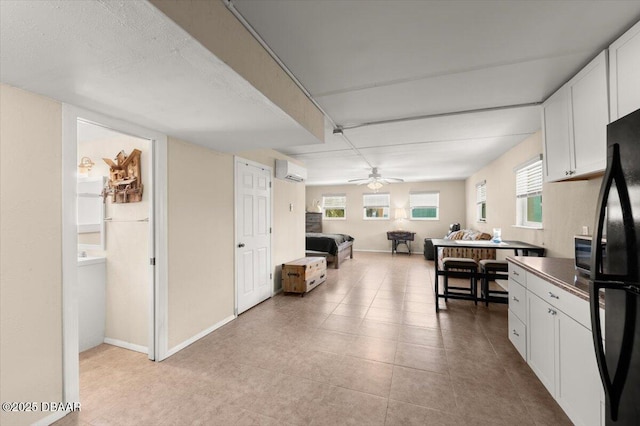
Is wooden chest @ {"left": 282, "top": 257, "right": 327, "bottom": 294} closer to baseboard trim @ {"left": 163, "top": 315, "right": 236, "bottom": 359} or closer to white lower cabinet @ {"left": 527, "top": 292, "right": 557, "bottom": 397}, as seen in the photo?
baseboard trim @ {"left": 163, "top": 315, "right": 236, "bottom": 359}

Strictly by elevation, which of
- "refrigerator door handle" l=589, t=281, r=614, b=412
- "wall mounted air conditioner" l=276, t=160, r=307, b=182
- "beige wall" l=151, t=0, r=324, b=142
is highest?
"beige wall" l=151, t=0, r=324, b=142

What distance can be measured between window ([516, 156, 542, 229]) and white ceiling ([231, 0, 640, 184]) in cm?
81

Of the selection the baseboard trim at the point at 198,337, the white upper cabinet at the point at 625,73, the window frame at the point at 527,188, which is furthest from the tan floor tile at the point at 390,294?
the white upper cabinet at the point at 625,73

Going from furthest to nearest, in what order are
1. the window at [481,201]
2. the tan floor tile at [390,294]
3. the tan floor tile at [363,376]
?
the window at [481,201], the tan floor tile at [390,294], the tan floor tile at [363,376]

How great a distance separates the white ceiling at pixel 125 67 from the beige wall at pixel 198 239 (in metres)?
0.61

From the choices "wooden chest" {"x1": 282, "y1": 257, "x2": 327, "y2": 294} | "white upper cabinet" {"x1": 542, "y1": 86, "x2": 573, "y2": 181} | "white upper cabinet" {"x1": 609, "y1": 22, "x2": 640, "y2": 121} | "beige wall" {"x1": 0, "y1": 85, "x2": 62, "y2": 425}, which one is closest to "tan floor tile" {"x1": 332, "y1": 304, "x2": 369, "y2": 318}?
"wooden chest" {"x1": 282, "y1": 257, "x2": 327, "y2": 294}

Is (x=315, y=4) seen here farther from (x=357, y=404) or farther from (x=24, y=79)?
(x=357, y=404)

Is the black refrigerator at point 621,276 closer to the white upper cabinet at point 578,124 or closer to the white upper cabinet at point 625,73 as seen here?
the white upper cabinet at point 625,73

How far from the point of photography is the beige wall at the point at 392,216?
28.4 feet

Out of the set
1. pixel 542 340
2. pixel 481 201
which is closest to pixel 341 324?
pixel 542 340

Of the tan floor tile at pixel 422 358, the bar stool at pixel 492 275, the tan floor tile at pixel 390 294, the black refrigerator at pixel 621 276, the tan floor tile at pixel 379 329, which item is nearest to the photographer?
the black refrigerator at pixel 621 276

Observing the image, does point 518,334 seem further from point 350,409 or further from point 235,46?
point 235,46

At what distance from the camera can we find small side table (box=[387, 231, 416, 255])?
28.1 ft

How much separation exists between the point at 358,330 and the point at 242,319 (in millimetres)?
1499
